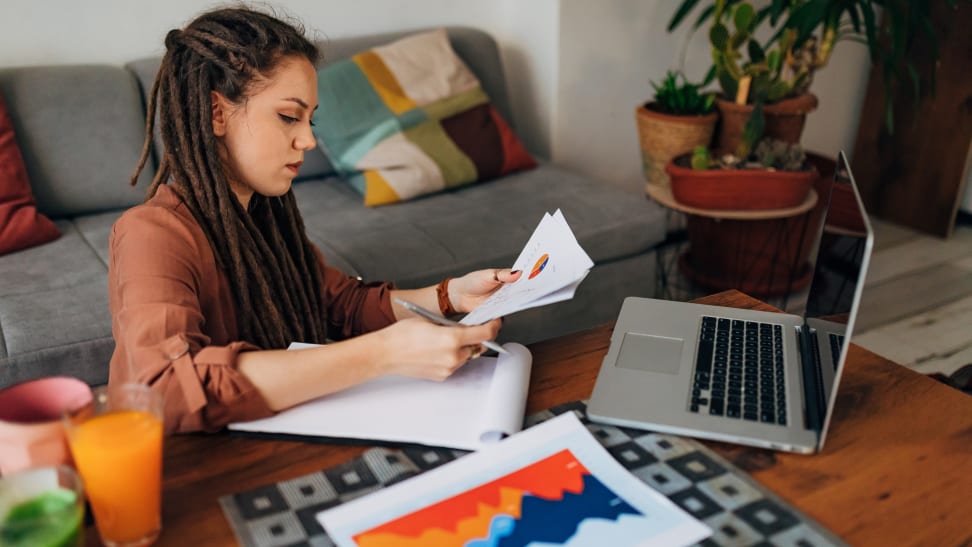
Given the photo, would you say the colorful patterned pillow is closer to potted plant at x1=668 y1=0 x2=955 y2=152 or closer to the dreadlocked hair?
potted plant at x1=668 y1=0 x2=955 y2=152

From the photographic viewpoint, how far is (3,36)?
2178mm

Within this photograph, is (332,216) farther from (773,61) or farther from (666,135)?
(773,61)

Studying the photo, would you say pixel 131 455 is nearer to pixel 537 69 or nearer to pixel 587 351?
pixel 587 351

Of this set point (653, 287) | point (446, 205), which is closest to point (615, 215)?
point (653, 287)

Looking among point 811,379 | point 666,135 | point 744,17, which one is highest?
point 744,17

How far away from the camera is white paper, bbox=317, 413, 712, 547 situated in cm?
76

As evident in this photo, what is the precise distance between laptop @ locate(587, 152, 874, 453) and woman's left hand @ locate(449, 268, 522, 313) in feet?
0.64

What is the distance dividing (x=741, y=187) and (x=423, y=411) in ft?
4.91

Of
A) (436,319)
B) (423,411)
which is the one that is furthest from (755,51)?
(423,411)

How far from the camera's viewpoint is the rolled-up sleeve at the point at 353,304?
1.36 m

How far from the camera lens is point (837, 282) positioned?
100cm

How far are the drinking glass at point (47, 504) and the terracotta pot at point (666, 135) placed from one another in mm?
1959

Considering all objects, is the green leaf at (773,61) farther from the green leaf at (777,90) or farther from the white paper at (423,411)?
the white paper at (423,411)

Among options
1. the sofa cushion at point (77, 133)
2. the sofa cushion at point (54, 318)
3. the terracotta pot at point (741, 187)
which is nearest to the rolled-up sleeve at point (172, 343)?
the sofa cushion at point (54, 318)
